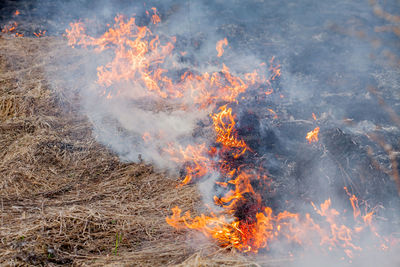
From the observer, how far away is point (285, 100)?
5281mm

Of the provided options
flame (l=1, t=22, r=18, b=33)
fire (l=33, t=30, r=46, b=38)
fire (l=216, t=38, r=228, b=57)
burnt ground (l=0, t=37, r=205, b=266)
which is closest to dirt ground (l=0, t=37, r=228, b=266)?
burnt ground (l=0, t=37, r=205, b=266)

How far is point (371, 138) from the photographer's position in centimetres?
439

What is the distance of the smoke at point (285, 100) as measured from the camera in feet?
11.3

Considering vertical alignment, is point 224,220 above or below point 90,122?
above

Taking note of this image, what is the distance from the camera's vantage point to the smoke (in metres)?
3.46

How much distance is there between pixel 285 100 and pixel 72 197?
3773 millimetres

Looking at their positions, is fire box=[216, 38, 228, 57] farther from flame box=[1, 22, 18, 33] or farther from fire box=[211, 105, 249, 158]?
flame box=[1, 22, 18, 33]

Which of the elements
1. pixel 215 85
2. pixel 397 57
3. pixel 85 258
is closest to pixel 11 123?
pixel 85 258

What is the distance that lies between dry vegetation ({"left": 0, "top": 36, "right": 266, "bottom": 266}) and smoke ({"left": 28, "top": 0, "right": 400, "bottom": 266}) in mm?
319

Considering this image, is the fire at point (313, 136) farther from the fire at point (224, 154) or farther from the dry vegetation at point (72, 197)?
the dry vegetation at point (72, 197)

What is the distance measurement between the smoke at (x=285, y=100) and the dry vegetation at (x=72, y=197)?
0.32 meters

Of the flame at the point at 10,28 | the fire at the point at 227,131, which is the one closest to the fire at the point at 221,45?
the fire at the point at 227,131

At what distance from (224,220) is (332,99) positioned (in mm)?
3380

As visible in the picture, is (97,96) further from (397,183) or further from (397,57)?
(397,57)
